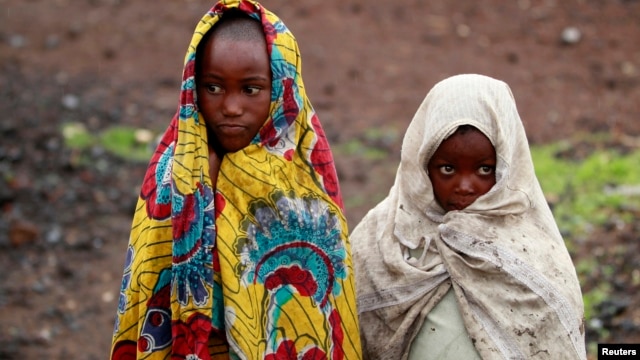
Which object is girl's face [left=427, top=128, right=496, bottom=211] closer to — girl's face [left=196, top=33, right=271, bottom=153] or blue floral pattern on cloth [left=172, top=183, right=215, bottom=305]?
girl's face [left=196, top=33, right=271, bottom=153]

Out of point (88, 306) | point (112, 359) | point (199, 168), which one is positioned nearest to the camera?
point (199, 168)

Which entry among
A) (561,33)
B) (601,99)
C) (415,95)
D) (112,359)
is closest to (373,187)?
(415,95)

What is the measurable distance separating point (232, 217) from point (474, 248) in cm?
83

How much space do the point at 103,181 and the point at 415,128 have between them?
476 cm

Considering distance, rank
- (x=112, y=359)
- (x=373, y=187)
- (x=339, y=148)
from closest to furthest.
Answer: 1. (x=112, y=359)
2. (x=373, y=187)
3. (x=339, y=148)

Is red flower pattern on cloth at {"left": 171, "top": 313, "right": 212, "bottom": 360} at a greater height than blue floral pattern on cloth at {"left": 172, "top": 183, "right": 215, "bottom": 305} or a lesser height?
lesser

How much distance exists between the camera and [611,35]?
10453 mm

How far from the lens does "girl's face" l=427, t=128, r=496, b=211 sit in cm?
330

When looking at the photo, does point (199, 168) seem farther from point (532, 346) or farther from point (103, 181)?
point (103, 181)

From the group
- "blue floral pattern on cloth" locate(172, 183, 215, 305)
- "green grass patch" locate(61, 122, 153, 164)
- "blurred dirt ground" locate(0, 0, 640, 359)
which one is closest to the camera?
"blue floral pattern on cloth" locate(172, 183, 215, 305)

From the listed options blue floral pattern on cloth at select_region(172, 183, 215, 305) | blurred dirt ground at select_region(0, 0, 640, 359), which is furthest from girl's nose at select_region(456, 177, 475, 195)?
blurred dirt ground at select_region(0, 0, 640, 359)

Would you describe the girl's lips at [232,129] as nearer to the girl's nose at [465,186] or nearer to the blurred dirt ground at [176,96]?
the girl's nose at [465,186]

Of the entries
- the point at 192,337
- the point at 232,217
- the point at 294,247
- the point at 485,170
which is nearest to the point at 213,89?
the point at 232,217

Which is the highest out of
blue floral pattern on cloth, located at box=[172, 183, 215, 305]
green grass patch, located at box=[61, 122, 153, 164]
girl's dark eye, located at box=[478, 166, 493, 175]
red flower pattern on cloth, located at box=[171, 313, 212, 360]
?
green grass patch, located at box=[61, 122, 153, 164]
